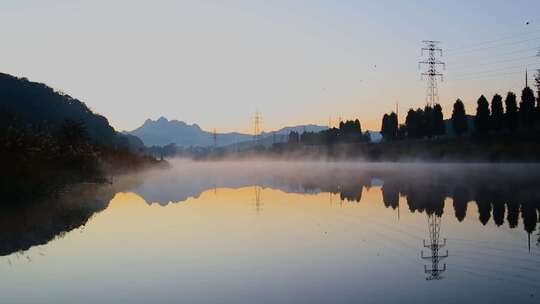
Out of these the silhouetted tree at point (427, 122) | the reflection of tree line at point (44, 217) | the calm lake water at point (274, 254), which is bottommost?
the calm lake water at point (274, 254)

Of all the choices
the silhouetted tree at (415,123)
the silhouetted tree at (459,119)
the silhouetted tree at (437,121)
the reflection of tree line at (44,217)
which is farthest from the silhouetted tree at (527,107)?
the reflection of tree line at (44,217)

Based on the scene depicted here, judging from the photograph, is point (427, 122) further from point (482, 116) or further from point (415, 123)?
point (482, 116)

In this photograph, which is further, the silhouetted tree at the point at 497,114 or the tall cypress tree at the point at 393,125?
the tall cypress tree at the point at 393,125

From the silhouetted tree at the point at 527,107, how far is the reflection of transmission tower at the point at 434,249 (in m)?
93.0

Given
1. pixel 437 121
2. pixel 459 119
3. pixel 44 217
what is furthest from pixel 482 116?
pixel 44 217

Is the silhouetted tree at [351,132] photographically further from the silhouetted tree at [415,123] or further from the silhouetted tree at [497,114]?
Result: the silhouetted tree at [497,114]

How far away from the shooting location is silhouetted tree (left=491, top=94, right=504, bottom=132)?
10794 cm

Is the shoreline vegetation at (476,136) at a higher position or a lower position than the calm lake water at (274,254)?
higher

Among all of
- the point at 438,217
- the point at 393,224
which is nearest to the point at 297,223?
the point at 393,224

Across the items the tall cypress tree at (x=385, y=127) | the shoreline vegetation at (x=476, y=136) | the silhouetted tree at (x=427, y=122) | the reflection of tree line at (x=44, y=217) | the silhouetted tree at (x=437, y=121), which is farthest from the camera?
the tall cypress tree at (x=385, y=127)

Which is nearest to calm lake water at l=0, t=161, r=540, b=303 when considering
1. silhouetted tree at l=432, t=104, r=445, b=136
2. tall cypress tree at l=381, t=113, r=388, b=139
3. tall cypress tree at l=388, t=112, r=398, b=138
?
silhouetted tree at l=432, t=104, r=445, b=136

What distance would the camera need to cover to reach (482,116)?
364ft

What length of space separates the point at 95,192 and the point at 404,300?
33513 millimetres

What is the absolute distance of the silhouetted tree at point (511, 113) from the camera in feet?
344
